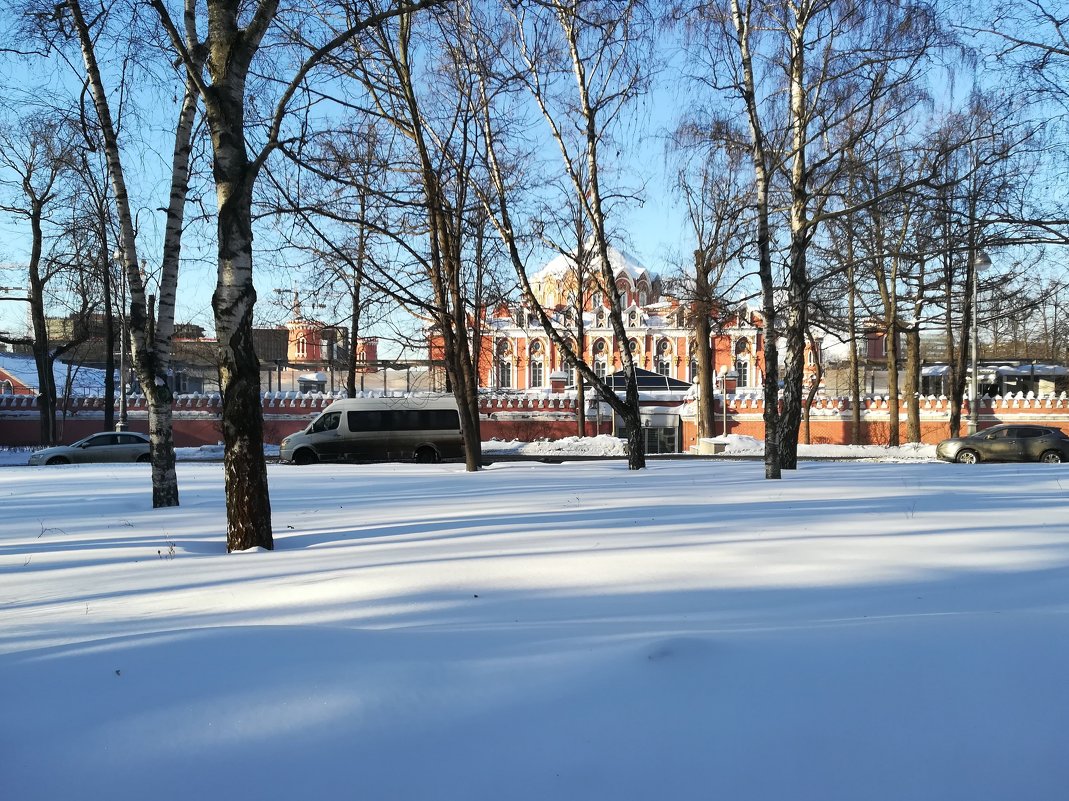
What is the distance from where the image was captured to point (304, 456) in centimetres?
2670

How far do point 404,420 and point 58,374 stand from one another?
1613 inches

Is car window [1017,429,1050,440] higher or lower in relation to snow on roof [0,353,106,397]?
lower

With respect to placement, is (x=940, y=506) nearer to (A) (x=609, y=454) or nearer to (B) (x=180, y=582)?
(B) (x=180, y=582)

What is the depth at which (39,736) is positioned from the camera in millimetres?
2898

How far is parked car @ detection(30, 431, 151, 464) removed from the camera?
2658 centimetres

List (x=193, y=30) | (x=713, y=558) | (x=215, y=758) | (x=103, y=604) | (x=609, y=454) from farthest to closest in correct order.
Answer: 1. (x=609, y=454)
2. (x=193, y=30)
3. (x=713, y=558)
4. (x=103, y=604)
5. (x=215, y=758)

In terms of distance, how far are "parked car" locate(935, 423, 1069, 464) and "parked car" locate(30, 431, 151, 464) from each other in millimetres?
25972

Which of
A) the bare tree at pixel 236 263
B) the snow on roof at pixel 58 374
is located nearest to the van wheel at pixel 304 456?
the bare tree at pixel 236 263

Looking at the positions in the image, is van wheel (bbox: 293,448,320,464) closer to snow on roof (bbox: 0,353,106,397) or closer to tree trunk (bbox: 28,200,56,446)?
tree trunk (bbox: 28,200,56,446)

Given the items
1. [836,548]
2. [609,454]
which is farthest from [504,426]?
[836,548]

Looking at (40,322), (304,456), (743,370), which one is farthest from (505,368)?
(304,456)

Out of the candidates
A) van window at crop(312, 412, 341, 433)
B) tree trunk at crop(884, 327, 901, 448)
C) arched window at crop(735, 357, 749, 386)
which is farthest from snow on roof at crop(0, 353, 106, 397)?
arched window at crop(735, 357, 749, 386)

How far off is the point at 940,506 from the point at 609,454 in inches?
876

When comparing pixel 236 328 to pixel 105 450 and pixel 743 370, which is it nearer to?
pixel 105 450
